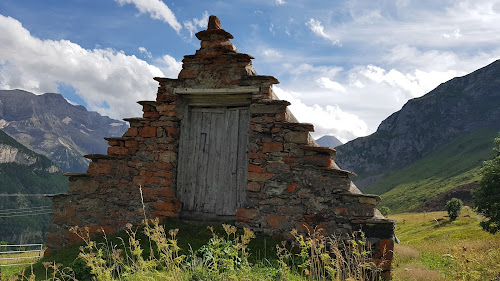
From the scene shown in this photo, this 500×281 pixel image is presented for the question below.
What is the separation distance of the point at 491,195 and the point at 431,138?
150870 millimetres

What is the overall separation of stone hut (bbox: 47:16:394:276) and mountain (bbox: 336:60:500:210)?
374 ft

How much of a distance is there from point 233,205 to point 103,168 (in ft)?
9.90

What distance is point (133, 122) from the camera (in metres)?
7.99

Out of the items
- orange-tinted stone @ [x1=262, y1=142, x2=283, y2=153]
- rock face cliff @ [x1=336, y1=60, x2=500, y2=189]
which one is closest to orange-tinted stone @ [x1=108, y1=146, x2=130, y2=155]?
orange-tinted stone @ [x1=262, y1=142, x2=283, y2=153]

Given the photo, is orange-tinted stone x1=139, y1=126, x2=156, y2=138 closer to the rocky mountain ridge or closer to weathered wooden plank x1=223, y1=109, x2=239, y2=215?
weathered wooden plank x1=223, y1=109, x2=239, y2=215

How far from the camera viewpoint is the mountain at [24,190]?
10131 centimetres

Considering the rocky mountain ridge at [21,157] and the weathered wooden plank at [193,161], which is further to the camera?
the rocky mountain ridge at [21,157]

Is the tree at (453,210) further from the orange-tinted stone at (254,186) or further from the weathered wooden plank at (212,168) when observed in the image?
the orange-tinted stone at (254,186)

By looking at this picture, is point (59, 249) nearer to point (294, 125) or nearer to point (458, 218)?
point (294, 125)

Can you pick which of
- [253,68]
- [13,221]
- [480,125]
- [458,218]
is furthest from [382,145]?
[253,68]

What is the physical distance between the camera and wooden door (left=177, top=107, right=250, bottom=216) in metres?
7.61

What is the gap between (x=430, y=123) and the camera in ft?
520

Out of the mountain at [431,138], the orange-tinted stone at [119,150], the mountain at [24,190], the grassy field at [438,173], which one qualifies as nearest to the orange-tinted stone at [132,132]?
the orange-tinted stone at [119,150]

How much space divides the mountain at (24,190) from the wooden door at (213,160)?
3957 inches
